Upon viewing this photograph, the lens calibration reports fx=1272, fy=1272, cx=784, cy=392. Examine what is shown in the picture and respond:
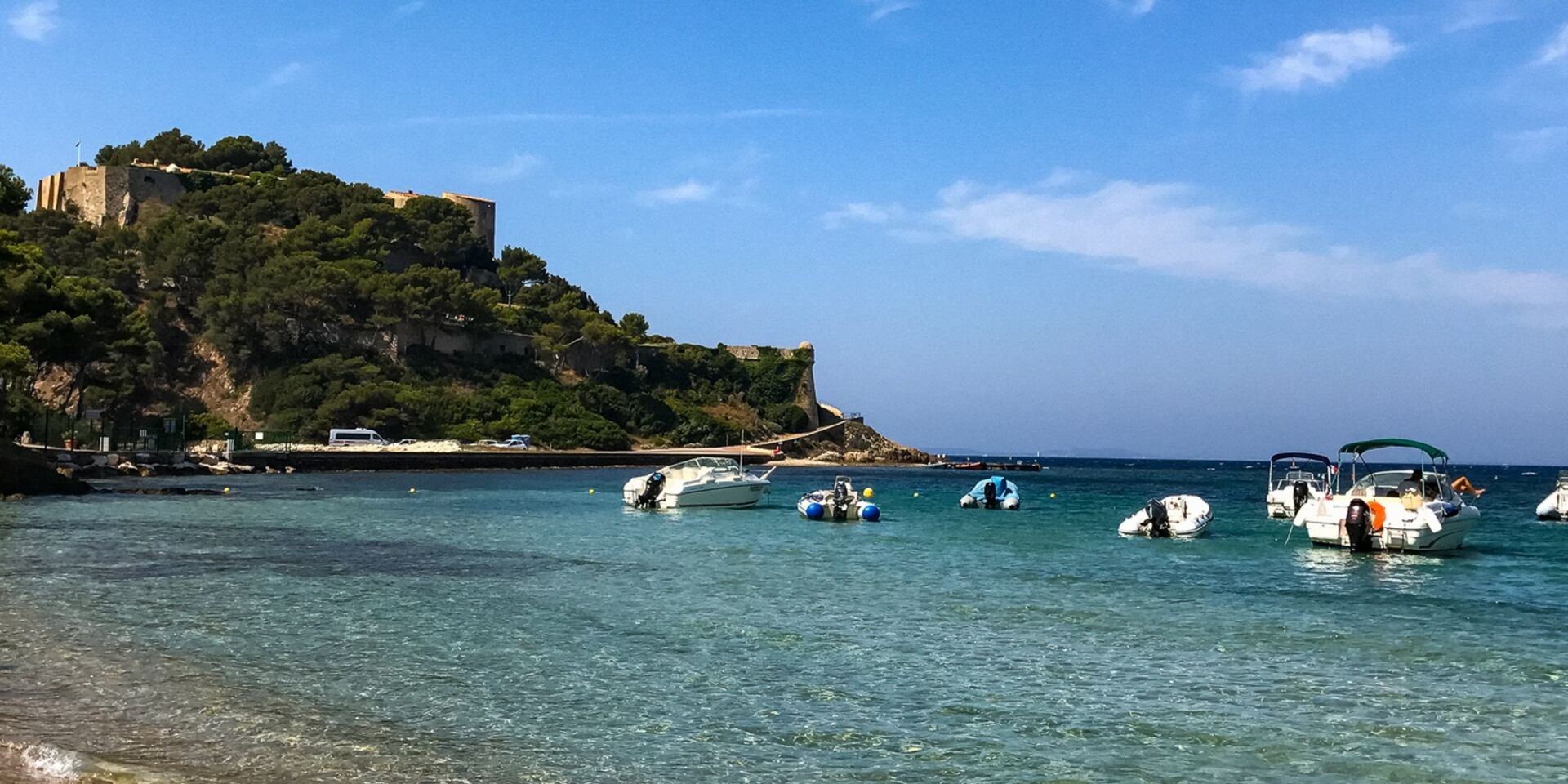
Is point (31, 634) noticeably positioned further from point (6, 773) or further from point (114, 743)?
point (6, 773)

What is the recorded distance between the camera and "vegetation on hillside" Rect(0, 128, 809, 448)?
83.6 meters

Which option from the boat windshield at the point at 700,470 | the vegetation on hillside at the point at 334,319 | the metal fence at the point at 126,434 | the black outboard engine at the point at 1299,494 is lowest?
the black outboard engine at the point at 1299,494

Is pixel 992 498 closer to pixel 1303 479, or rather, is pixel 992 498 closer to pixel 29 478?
pixel 1303 479

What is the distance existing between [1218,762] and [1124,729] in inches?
44.6

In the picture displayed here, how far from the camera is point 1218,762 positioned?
9.67 m

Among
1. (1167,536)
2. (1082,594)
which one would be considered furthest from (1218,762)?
(1167,536)

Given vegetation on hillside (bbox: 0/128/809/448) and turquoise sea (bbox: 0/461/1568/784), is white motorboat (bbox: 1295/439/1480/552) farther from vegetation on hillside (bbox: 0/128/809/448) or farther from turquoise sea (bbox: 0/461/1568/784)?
vegetation on hillside (bbox: 0/128/809/448)

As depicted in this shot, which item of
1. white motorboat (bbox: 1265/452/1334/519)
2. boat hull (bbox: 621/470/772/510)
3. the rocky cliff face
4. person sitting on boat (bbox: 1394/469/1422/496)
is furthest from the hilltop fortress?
person sitting on boat (bbox: 1394/469/1422/496)

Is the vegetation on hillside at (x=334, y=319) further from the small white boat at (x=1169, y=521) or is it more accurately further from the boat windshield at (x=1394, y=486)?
the boat windshield at (x=1394, y=486)

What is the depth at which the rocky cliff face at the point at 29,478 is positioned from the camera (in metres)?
37.2

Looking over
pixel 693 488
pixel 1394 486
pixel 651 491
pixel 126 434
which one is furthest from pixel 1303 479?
pixel 126 434

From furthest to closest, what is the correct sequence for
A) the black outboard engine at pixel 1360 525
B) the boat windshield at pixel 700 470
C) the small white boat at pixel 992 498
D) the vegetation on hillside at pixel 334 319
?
the vegetation on hillside at pixel 334 319 < the small white boat at pixel 992 498 < the boat windshield at pixel 700 470 < the black outboard engine at pixel 1360 525

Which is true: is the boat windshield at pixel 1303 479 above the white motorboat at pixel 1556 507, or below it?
above

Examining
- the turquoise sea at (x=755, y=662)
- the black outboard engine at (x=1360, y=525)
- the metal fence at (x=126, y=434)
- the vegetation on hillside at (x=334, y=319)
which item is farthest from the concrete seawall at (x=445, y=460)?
the black outboard engine at (x=1360, y=525)
